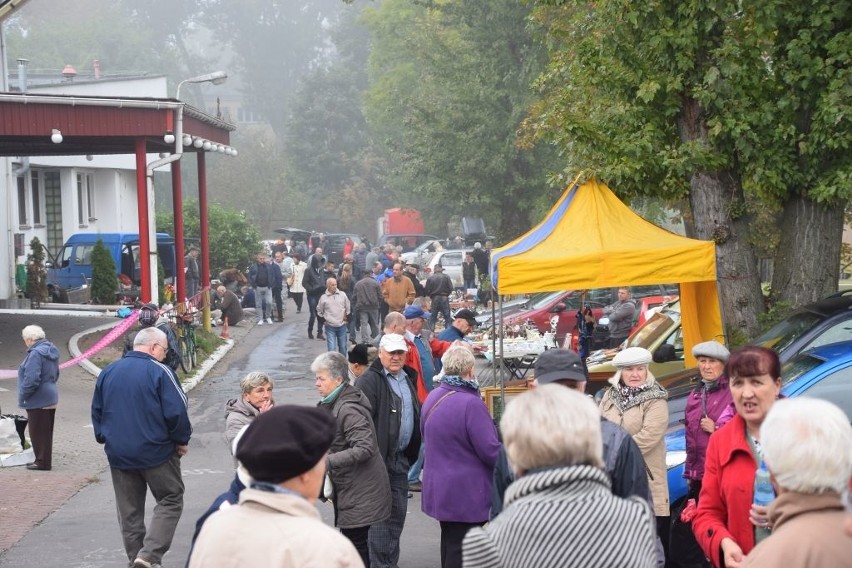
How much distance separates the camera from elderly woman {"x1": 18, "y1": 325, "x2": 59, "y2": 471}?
12.4 metres

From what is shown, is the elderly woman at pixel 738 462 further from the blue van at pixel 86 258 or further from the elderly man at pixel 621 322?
the blue van at pixel 86 258

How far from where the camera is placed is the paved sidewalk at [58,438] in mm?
10961

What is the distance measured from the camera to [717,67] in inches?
488

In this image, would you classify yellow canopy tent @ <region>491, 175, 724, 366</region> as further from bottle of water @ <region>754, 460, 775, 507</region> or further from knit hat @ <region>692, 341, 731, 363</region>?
bottle of water @ <region>754, 460, 775, 507</region>

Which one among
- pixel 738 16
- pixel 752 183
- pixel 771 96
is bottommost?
pixel 752 183

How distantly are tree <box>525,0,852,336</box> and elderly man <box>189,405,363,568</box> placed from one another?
9493mm

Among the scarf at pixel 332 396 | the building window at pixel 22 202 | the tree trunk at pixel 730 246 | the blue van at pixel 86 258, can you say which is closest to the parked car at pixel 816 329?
the scarf at pixel 332 396

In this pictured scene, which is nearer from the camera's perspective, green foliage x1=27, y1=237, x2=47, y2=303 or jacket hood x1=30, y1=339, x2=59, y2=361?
jacket hood x1=30, y1=339, x2=59, y2=361

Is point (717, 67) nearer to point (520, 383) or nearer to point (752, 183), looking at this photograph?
point (752, 183)

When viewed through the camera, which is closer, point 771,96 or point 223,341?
point 771,96

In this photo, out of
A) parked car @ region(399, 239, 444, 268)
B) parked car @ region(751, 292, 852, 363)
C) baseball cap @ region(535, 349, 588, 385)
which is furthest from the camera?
parked car @ region(399, 239, 444, 268)

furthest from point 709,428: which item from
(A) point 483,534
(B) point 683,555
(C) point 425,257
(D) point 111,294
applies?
(C) point 425,257

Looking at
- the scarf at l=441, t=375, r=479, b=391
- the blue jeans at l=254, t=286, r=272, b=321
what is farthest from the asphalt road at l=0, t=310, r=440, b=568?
the blue jeans at l=254, t=286, r=272, b=321

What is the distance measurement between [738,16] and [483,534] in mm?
11336
